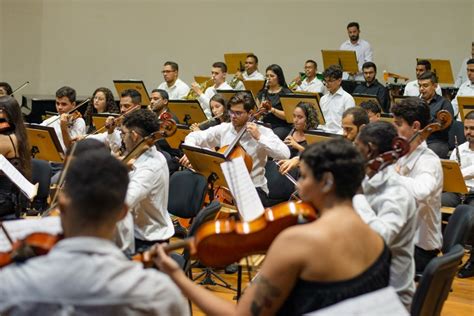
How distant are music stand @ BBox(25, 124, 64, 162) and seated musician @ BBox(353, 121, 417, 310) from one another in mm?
3501

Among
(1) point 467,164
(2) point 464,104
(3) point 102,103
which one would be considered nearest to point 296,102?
(2) point 464,104

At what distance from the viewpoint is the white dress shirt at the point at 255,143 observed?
5.39 m

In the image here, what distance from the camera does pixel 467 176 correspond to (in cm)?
550

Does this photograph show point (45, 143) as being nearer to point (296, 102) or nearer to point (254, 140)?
point (254, 140)

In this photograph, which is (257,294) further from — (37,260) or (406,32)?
(406,32)

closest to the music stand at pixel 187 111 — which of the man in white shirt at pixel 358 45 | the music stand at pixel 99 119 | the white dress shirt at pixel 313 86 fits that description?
the music stand at pixel 99 119

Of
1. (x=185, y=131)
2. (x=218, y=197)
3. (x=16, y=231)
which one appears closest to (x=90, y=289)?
(x=16, y=231)

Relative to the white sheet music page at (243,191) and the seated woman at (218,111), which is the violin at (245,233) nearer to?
the white sheet music page at (243,191)

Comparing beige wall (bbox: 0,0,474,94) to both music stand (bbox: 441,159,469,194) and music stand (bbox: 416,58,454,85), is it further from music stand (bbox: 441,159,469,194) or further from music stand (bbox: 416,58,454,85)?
music stand (bbox: 441,159,469,194)

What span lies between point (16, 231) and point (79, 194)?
0.71 metres

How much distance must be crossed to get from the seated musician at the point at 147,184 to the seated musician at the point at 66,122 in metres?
2.85

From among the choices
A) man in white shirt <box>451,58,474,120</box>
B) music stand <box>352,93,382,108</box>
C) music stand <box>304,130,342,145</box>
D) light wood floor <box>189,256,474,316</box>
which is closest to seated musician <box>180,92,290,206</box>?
music stand <box>304,130,342,145</box>

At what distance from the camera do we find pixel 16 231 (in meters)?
2.28

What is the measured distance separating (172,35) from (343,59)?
3.68 metres
